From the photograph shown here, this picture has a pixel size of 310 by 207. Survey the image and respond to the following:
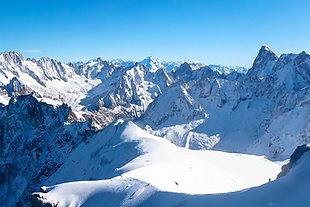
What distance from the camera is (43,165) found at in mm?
80875

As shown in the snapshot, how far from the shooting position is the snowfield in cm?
3562

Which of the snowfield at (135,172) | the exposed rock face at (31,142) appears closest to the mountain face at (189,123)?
the exposed rock face at (31,142)

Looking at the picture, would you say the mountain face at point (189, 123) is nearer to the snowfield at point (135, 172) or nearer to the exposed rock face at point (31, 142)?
the exposed rock face at point (31, 142)

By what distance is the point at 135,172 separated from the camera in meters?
41.8

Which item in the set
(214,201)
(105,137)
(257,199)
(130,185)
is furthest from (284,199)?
(105,137)

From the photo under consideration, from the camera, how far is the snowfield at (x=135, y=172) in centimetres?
3562

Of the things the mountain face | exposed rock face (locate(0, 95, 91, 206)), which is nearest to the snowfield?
exposed rock face (locate(0, 95, 91, 206))

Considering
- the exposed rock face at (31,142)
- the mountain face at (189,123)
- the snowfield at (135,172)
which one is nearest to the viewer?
the snowfield at (135,172)

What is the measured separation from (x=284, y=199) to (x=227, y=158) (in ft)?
162

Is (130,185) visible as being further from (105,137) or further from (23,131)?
(23,131)

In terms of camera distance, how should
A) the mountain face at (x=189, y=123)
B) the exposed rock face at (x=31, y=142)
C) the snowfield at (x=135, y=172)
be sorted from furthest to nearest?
1. the mountain face at (x=189, y=123)
2. the exposed rock face at (x=31, y=142)
3. the snowfield at (x=135, y=172)

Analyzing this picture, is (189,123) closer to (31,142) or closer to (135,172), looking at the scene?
(31,142)

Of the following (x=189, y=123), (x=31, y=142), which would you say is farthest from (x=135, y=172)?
(x=189, y=123)

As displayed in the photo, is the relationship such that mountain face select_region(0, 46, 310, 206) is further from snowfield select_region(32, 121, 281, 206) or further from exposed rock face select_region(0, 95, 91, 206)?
snowfield select_region(32, 121, 281, 206)
